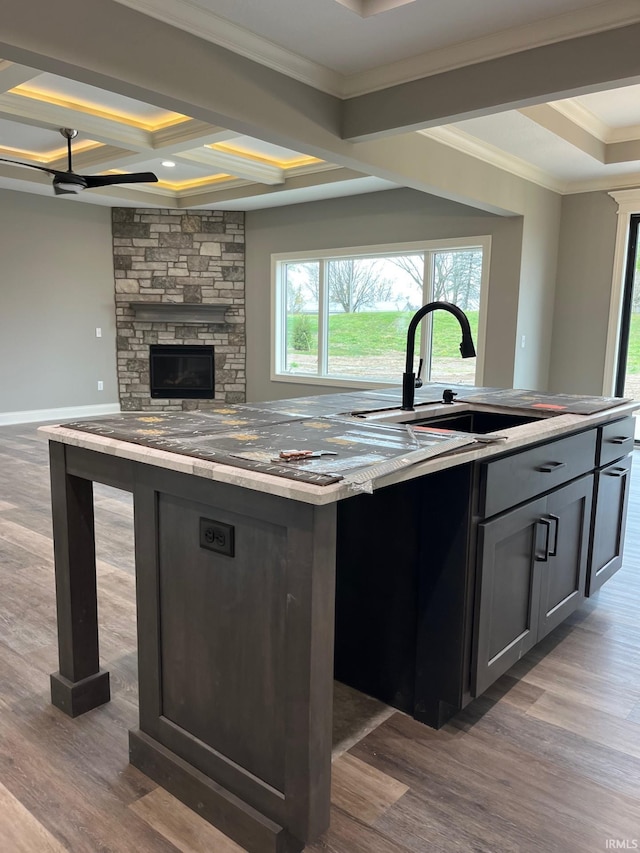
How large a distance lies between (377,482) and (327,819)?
2.64 feet

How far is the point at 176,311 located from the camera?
8.47m

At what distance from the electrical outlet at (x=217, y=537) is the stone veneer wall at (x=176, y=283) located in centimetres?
730

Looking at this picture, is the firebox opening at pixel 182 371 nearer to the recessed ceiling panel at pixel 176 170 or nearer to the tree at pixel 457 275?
the recessed ceiling panel at pixel 176 170

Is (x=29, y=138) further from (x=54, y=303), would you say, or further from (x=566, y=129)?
(x=566, y=129)

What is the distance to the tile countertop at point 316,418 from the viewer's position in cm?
136

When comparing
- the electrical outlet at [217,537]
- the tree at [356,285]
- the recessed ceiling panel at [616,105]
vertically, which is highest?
the recessed ceiling panel at [616,105]

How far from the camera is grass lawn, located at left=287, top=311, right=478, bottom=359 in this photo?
7.07m

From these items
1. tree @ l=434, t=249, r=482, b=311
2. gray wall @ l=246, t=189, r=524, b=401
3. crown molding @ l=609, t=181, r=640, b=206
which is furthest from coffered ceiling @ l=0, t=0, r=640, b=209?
tree @ l=434, t=249, r=482, b=311

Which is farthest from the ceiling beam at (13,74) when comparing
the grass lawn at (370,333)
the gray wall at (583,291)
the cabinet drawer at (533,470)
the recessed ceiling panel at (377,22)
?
the gray wall at (583,291)

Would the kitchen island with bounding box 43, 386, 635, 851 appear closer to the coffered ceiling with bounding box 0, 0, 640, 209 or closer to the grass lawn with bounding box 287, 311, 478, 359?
the coffered ceiling with bounding box 0, 0, 640, 209

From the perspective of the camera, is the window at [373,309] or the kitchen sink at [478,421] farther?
the window at [373,309]

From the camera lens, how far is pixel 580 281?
6.81 m

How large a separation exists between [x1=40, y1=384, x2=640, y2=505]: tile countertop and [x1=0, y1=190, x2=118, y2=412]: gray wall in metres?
6.14

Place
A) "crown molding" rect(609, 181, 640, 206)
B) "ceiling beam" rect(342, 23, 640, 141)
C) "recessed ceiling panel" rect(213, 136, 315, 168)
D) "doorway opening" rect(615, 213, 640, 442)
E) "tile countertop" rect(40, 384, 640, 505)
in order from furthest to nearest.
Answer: "doorway opening" rect(615, 213, 640, 442) < "crown molding" rect(609, 181, 640, 206) < "recessed ceiling panel" rect(213, 136, 315, 168) < "ceiling beam" rect(342, 23, 640, 141) < "tile countertop" rect(40, 384, 640, 505)
